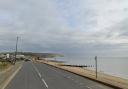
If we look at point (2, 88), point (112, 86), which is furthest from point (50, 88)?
point (112, 86)

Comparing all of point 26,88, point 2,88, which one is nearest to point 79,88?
point 26,88

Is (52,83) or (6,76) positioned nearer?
(52,83)

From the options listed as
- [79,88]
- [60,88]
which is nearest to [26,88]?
[60,88]

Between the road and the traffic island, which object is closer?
the road

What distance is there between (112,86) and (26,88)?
21.5ft

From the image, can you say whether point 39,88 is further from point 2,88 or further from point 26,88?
point 2,88

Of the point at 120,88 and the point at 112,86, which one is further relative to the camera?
the point at 112,86

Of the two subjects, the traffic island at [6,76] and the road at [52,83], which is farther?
the traffic island at [6,76]

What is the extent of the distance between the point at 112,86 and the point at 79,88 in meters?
2.93

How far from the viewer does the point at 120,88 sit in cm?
2103

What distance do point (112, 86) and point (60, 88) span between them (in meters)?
4.20

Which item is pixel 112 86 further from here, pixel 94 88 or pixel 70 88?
pixel 70 88

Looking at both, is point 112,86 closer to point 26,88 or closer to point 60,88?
point 60,88

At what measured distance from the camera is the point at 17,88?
71.4 feet
